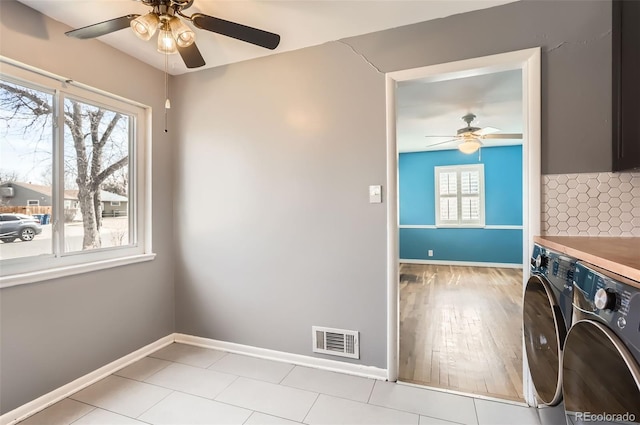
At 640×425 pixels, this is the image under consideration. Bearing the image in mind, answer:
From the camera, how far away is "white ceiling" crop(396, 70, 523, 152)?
2823 mm

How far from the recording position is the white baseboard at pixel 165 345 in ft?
5.48

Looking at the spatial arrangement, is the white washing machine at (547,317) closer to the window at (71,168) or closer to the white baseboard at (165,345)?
the white baseboard at (165,345)

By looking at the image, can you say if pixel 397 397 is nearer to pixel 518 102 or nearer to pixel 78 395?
pixel 78 395

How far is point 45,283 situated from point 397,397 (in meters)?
2.23

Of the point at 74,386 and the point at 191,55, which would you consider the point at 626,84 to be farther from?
the point at 74,386

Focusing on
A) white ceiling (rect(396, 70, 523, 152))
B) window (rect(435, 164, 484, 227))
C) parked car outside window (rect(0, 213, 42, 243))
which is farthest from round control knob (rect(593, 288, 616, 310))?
window (rect(435, 164, 484, 227))

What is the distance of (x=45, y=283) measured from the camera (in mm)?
1773

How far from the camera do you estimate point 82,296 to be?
1958 millimetres

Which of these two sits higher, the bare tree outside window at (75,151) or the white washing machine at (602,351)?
the bare tree outside window at (75,151)

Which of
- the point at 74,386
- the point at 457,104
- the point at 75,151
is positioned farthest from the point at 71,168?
the point at 457,104

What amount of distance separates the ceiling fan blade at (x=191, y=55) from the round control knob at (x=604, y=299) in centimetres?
200

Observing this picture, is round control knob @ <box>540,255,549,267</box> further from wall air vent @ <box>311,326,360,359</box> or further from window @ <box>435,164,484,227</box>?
window @ <box>435,164,484,227</box>

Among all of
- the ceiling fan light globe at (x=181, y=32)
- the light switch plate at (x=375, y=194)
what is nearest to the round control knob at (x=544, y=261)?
the light switch plate at (x=375, y=194)

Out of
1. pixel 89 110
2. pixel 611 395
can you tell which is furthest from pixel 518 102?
pixel 89 110
